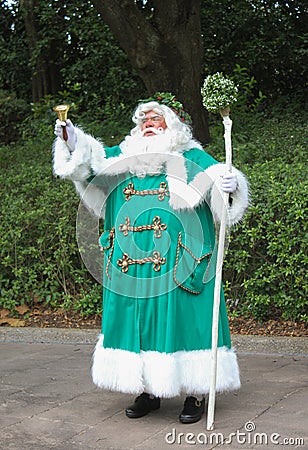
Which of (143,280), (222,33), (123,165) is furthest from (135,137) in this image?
(222,33)

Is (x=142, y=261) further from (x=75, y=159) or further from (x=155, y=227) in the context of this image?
(x=75, y=159)

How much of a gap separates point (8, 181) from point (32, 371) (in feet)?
11.0

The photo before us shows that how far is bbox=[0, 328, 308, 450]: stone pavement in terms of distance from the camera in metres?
4.21

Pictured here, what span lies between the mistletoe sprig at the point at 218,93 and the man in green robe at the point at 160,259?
1.00 ft

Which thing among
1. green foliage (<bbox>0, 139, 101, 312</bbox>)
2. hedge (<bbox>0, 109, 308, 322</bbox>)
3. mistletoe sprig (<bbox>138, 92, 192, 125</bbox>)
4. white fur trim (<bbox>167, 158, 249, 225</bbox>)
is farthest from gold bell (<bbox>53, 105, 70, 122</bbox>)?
green foliage (<bbox>0, 139, 101, 312</bbox>)

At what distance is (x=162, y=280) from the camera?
4508 millimetres

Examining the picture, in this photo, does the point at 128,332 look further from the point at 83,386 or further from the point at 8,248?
the point at 8,248

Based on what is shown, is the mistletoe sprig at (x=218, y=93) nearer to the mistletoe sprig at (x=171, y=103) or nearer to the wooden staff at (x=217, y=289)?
the wooden staff at (x=217, y=289)

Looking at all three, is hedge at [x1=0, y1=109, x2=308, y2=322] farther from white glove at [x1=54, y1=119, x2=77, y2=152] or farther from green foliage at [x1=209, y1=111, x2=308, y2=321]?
white glove at [x1=54, y1=119, x2=77, y2=152]

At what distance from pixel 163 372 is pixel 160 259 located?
0.63m

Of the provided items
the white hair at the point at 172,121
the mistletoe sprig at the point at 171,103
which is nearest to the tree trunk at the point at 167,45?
the mistletoe sprig at the point at 171,103

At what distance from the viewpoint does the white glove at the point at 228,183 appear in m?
4.34

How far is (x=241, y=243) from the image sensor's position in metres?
6.80

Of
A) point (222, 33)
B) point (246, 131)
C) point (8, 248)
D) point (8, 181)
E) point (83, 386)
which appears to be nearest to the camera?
point (83, 386)
